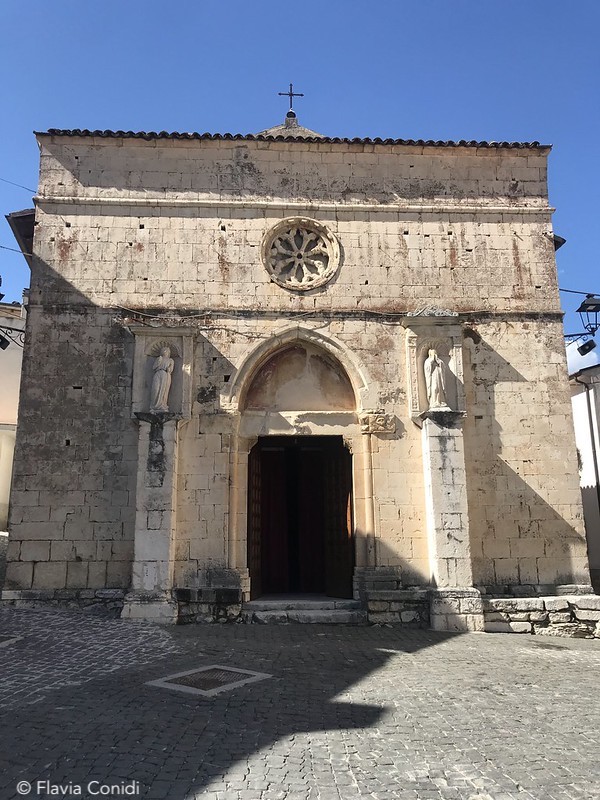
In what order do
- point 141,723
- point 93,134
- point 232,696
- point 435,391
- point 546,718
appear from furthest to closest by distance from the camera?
point 93,134 → point 435,391 → point 232,696 → point 546,718 → point 141,723

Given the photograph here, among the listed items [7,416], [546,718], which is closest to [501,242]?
[546,718]

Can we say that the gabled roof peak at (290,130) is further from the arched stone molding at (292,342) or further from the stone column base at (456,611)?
the stone column base at (456,611)

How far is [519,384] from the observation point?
11352 mm

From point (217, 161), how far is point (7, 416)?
13060mm

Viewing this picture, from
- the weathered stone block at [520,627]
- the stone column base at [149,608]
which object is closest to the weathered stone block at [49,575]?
the stone column base at [149,608]

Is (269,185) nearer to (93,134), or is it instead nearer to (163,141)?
(163,141)

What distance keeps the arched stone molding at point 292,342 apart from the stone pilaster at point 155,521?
1.19 m

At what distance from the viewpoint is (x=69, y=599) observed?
1023 centimetres

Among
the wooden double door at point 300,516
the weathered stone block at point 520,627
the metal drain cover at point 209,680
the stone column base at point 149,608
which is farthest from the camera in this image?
the wooden double door at point 300,516

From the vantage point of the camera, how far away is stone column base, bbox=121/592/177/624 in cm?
963

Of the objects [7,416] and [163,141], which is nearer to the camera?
[163,141]

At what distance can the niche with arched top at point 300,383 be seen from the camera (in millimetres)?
11477

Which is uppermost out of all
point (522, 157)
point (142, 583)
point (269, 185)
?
point (522, 157)

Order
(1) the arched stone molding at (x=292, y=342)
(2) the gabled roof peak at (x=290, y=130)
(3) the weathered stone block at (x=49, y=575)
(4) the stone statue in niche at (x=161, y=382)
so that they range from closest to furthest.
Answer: (3) the weathered stone block at (x=49, y=575)
(4) the stone statue in niche at (x=161, y=382)
(1) the arched stone molding at (x=292, y=342)
(2) the gabled roof peak at (x=290, y=130)
